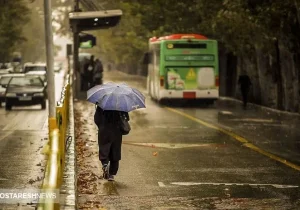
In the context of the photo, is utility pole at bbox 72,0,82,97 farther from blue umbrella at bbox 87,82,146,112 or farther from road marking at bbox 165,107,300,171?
blue umbrella at bbox 87,82,146,112

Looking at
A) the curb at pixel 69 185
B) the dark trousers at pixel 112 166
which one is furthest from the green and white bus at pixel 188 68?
the dark trousers at pixel 112 166

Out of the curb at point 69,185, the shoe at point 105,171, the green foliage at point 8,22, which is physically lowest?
the shoe at point 105,171

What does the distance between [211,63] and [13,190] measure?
1056 inches

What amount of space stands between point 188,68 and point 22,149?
2001 centimetres

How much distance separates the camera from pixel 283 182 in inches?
577

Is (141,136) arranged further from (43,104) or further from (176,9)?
(176,9)

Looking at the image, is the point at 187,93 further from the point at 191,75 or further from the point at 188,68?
the point at 188,68

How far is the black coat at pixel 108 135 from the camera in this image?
46.9 ft

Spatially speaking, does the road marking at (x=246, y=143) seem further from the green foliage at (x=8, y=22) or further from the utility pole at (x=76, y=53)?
the green foliage at (x=8, y=22)

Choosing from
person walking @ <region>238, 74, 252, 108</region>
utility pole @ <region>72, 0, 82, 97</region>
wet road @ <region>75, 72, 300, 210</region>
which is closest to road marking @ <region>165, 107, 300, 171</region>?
wet road @ <region>75, 72, 300, 210</region>

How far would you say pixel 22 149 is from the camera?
781 inches

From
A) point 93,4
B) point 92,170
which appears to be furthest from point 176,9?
point 92,170

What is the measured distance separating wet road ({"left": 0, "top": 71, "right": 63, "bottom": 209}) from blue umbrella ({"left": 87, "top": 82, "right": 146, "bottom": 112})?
64.8 inches

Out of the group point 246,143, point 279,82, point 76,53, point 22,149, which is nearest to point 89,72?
point 76,53
